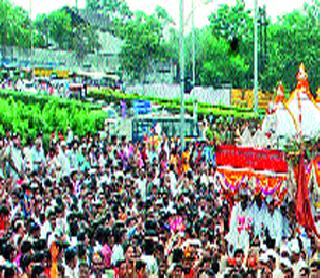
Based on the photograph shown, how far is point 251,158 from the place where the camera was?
540 inches

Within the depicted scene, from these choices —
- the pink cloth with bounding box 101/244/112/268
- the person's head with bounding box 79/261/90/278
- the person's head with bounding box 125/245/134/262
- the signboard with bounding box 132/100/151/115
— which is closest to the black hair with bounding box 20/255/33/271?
the person's head with bounding box 79/261/90/278

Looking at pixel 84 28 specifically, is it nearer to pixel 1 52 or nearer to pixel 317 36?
pixel 1 52

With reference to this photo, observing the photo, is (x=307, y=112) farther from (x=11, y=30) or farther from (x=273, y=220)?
(x=11, y=30)

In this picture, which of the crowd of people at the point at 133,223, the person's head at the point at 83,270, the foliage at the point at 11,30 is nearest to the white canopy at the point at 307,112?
the crowd of people at the point at 133,223

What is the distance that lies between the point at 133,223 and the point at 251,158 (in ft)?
7.18

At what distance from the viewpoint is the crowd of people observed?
33.2ft

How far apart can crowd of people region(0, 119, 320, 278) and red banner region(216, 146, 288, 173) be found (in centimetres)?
39

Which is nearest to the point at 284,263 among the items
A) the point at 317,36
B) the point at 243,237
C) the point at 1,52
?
the point at 243,237

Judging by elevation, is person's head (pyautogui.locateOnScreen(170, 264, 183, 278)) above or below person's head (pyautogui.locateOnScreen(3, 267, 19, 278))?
below

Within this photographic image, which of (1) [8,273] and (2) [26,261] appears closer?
(1) [8,273]

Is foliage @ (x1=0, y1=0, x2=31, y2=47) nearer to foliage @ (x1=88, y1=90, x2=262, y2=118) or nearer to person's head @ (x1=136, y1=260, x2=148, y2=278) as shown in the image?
foliage @ (x1=88, y1=90, x2=262, y2=118)

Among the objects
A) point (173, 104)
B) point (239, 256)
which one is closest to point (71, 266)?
point (239, 256)

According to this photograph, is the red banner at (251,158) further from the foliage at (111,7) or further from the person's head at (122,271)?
the foliage at (111,7)

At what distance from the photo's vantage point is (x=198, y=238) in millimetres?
11938
